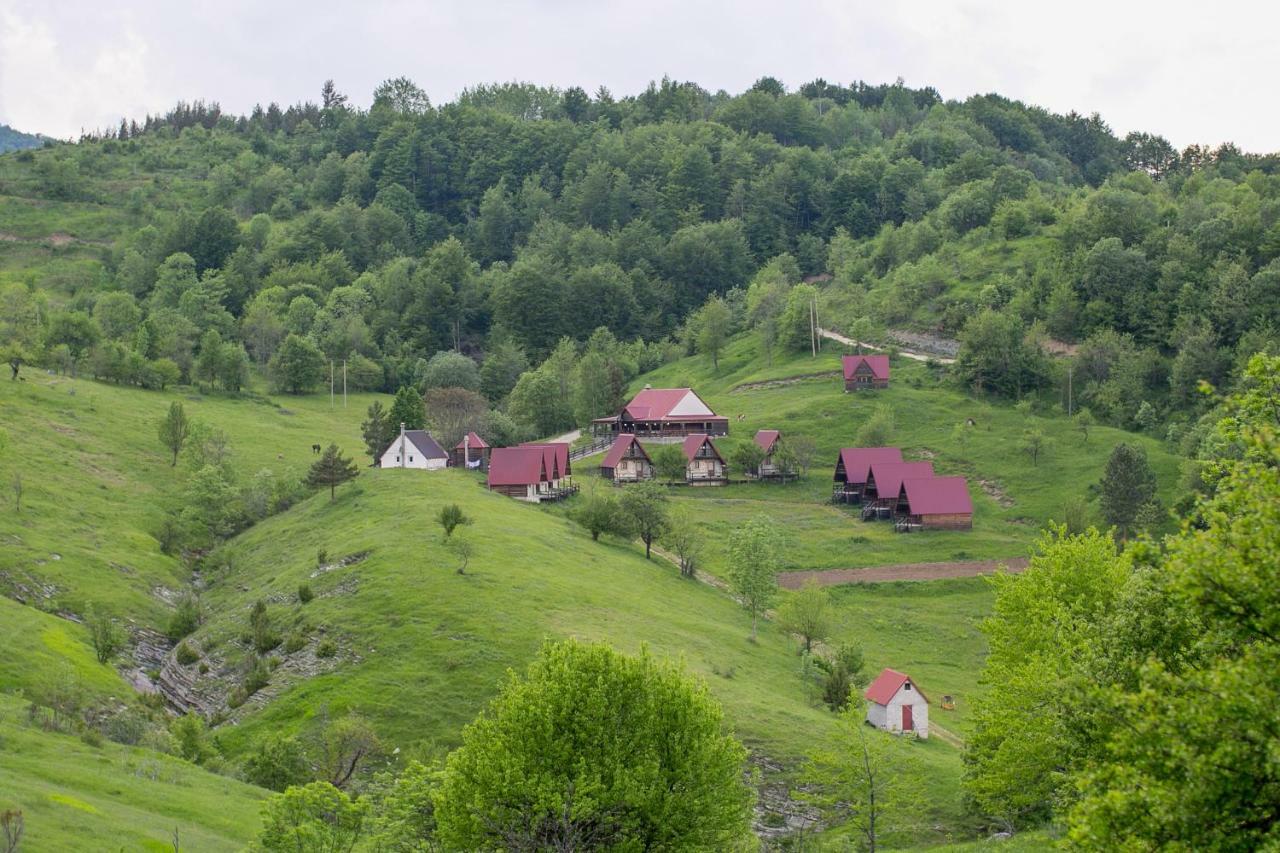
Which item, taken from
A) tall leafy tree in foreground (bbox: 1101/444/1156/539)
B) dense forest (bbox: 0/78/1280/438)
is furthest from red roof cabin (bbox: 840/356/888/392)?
tall leafy tree in foreground (bbox: 1101/444/1156/539)

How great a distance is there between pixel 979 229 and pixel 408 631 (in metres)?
130

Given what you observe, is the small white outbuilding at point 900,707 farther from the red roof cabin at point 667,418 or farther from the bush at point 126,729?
the red roof cabin at point 667,418

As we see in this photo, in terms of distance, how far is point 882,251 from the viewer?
175375 mm

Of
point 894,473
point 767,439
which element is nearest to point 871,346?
point 767,439

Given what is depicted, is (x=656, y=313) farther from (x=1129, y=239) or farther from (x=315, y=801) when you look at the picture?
(x=315, y=801)

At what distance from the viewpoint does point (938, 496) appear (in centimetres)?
9800

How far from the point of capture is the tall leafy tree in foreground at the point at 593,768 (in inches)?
1174

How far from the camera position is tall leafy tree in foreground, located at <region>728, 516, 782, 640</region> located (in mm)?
73812

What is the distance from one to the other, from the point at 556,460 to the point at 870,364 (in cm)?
4081

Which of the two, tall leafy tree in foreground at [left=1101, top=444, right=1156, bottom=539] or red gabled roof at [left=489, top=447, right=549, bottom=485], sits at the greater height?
tall leafy tree in foreground at [left=1101, top=444, right=1156, bottom=539]

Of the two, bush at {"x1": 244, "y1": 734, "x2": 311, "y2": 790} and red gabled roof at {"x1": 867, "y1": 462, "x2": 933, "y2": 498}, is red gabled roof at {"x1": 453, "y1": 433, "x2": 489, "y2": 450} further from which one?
bush at {"x1": 244, "y1": 734, "x2": 311, "y2": 790}

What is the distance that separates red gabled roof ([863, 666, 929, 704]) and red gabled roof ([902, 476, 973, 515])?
130ft

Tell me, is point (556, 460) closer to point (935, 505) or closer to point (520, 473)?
point (520, 473)

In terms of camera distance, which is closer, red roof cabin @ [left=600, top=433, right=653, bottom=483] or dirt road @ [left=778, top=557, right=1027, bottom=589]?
dirt road @ [left=778, top=557, right=1027, bottom=589]
